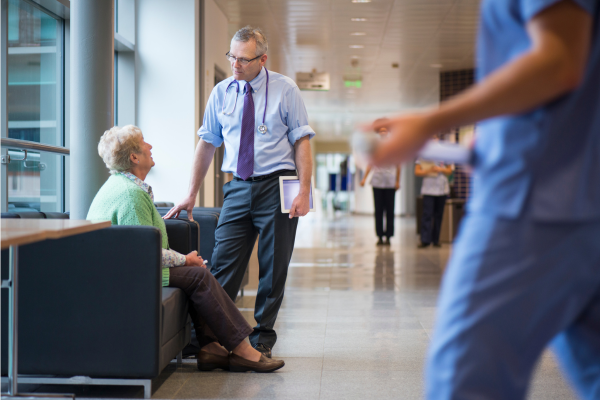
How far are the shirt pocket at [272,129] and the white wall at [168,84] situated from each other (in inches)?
126

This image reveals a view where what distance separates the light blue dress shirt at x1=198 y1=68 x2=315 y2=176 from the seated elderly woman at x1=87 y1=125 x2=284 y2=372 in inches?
16.4

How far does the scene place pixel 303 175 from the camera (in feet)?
9.02

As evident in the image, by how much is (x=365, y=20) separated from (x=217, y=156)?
8.44 ft

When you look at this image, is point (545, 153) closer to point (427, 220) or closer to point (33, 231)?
point (33, 231)

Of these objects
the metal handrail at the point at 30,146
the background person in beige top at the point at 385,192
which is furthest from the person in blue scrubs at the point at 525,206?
the background person in beige top at the point at 385,192

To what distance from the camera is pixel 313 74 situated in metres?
10.2

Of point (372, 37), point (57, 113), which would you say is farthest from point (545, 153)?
point (372, 37)

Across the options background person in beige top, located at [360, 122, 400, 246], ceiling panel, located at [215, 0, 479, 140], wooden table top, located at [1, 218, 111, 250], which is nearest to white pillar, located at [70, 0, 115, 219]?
wooden table top, located at [1, 218, 111, 250]

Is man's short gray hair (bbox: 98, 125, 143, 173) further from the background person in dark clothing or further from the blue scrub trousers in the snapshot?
the background person in dark clothing

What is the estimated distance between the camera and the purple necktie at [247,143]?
2.73m

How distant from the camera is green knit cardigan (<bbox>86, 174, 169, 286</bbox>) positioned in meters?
2.35

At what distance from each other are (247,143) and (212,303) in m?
0.77

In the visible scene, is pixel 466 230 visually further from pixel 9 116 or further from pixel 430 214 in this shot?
pixel 430 214

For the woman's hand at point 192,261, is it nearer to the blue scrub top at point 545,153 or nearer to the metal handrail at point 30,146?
the metal handrail at point 30,146
